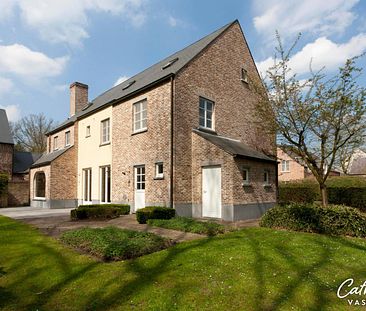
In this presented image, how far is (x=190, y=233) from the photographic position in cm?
971

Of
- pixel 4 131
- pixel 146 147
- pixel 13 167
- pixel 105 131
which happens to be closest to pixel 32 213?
pixel 105 131

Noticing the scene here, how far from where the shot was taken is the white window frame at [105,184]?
755 inches

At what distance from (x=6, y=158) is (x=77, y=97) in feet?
35.7

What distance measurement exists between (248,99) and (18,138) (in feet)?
146

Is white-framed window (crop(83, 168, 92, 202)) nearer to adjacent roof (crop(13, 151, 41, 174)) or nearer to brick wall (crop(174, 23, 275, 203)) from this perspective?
brick wall (crop(174, 23, 275, 203))

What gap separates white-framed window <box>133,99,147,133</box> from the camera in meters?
16.3

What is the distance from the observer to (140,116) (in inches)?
653

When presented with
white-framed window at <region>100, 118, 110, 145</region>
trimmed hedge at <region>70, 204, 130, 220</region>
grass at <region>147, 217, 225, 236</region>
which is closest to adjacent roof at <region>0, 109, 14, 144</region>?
white-framed window at <region>100, 118, 110, 145</region>

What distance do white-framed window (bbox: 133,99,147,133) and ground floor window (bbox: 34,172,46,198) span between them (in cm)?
1367

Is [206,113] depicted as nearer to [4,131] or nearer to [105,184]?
[105,184]

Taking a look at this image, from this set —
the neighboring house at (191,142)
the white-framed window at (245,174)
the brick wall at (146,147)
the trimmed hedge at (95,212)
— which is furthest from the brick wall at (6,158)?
the white-framed window at (245,174)

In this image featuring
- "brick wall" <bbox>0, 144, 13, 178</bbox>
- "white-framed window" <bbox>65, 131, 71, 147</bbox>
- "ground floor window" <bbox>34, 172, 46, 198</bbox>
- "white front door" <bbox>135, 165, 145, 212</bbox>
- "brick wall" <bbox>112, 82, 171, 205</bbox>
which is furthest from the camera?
"brick wall" <bbox>0, 144, 13, 178</bbox>

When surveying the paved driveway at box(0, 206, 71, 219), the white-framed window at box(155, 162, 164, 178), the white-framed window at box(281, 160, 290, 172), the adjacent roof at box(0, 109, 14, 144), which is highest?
the adjacent roof at box(0, 109, 14, 144)

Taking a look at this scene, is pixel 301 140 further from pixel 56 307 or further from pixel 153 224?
pixel 56 307
